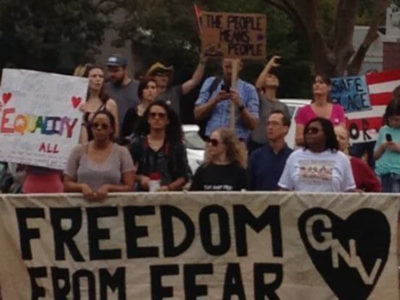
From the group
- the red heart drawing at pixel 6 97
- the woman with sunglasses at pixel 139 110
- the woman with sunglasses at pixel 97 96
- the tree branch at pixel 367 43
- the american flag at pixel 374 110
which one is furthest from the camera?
the tree branch at pixel 367 43

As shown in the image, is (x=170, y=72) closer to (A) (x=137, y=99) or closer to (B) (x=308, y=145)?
(A) (x=137, y=99)

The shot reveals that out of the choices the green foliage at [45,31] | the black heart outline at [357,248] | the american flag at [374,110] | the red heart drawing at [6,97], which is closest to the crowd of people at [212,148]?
the red heart drawing at [6,97]

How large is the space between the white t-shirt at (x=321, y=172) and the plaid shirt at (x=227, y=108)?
88.7 inches

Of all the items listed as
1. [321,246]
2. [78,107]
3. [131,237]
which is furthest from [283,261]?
[78,107]

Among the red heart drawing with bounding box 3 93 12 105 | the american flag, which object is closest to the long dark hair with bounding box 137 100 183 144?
the red heart drawing with bounding box 3 93 12 105

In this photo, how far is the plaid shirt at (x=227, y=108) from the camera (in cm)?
1271

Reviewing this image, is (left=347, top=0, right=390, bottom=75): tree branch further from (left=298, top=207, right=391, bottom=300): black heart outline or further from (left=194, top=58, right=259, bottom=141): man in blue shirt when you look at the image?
(left=298, top=207, right=391, bottom=300): black heart outline

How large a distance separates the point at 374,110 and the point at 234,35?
241 centimetres

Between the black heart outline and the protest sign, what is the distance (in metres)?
3.08

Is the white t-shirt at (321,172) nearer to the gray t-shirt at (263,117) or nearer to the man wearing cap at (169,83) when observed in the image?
the gray t-shirt at (263,117)

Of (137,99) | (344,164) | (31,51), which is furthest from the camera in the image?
(31,51)

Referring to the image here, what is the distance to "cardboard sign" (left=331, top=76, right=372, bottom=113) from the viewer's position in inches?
589

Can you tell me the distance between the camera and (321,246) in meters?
9.50

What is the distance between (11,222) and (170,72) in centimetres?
437
